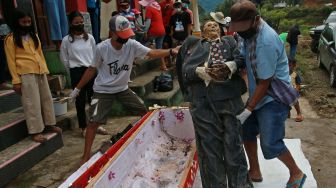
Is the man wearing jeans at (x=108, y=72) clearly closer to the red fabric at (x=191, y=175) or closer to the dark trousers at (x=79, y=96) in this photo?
the dark trousers at (x=79, y=96)

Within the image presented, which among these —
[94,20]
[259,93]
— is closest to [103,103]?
[259,93]

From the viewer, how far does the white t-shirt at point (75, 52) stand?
542 centimetres

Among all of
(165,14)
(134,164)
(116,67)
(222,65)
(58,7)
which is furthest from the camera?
(165,14)

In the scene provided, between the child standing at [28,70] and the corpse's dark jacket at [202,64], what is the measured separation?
234cm

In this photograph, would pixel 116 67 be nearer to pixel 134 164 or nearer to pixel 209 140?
pixel 134 164

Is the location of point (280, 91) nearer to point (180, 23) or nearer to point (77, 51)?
point (77, 51)

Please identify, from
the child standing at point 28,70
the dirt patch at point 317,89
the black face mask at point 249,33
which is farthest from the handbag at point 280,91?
the dirt patch at point 317,89

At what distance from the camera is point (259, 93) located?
3.07 metres

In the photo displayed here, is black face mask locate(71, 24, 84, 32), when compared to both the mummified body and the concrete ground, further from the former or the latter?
the mummified body

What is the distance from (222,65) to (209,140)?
0.66 metres

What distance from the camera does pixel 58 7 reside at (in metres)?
6.86

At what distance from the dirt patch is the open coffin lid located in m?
4.32

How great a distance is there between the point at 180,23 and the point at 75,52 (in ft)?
13.6

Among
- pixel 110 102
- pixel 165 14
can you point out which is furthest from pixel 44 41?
pixel 110 102
